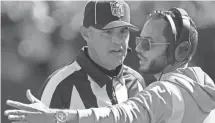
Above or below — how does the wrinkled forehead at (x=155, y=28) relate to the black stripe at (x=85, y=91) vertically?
above

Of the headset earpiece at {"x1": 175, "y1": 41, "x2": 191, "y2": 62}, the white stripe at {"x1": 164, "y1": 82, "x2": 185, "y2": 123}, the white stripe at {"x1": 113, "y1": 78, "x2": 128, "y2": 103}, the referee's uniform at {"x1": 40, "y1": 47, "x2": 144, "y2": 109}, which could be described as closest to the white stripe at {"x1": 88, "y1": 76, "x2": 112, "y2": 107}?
the referee's uniform at {"x1": 40, "y1": 47, "x2": 144, "y2": 109}

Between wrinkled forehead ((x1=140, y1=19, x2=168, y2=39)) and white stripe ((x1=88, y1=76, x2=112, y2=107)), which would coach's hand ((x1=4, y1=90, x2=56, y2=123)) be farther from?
white stripe ((x1=88, y1=76, x2=112, y2=107))

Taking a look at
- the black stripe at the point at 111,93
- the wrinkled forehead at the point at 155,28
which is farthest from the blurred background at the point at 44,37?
the wrinkled forehead at the point at 155,28

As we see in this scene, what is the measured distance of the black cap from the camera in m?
4.76

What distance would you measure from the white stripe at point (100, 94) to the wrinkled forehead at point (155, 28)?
2.40 feet

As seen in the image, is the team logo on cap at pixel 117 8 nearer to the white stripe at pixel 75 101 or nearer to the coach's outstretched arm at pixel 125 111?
the white stripe at pixel 75 101

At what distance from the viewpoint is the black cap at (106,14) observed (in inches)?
187

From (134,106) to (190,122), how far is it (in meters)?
0.40

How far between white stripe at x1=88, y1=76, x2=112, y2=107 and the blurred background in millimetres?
6031

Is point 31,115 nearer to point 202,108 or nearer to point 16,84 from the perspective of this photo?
point 202,108

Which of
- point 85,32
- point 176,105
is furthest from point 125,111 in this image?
point 85,32

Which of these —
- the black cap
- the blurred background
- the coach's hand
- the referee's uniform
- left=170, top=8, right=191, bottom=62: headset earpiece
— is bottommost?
the blurred background

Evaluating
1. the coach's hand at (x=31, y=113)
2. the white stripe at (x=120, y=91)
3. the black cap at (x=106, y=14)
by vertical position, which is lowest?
the white stripe at (x=120, y=91)

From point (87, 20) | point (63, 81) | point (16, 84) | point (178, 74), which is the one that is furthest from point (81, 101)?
point (16, 84)
